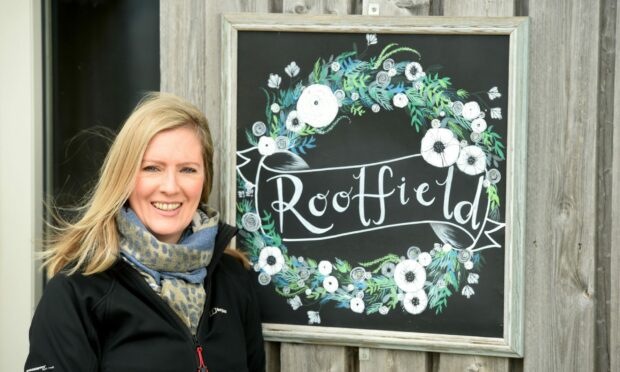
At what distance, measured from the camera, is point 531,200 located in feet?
6.80

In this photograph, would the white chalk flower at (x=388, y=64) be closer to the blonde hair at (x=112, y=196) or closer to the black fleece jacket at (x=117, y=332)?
the blonde hair at (x=112, y=196)

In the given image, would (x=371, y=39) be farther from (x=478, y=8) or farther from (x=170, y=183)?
(x=170, y=183)

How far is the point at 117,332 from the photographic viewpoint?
182 centimetres

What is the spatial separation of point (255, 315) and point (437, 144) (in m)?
0.73

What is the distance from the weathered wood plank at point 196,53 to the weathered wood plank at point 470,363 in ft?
2.77

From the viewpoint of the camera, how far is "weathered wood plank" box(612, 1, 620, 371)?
2006 mm

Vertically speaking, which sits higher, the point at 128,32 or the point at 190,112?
the point at 128,32

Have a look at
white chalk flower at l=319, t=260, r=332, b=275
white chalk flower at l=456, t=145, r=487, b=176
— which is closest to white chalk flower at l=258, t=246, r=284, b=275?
white chalk flower at l=319, t=260, r=332, b=275

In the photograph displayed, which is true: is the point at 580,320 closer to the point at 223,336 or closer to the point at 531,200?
the point at 531,200

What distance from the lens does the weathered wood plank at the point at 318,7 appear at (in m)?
2.18

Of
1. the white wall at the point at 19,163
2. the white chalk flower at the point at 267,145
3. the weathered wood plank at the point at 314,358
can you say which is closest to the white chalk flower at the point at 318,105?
the white chalk flower at the point at 267,145

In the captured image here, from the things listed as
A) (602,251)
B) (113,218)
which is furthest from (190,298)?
(602,251)

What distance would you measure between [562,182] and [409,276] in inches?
20.0

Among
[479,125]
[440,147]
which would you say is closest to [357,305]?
[440,147]
